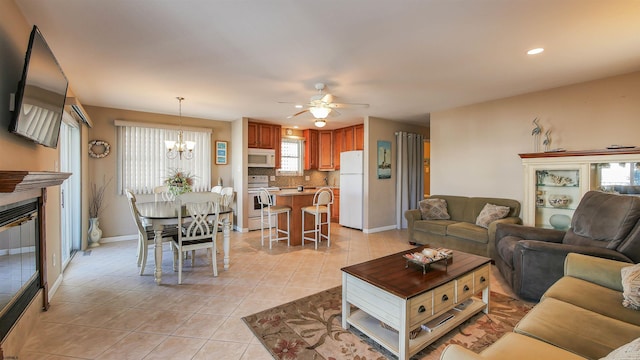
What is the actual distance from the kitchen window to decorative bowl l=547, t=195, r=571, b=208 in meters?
5.08

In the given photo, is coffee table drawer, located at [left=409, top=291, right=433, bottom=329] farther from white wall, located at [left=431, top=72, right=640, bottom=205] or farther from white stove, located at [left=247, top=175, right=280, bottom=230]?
white stove, located at [left=247, top=175, right=280, bottom=230]

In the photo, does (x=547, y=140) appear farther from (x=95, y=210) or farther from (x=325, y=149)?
(x=95, y=210)

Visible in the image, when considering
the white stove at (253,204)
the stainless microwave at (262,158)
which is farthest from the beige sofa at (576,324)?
the stainless microwave at (262,158)

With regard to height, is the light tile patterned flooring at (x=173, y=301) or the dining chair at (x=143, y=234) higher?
the dining chair at (x=143, y=234)

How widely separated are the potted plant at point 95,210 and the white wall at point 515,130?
613cm

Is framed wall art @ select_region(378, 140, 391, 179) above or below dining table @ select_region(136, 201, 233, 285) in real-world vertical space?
above

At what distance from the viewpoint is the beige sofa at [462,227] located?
146 inches

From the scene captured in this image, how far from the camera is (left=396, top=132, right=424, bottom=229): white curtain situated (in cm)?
607

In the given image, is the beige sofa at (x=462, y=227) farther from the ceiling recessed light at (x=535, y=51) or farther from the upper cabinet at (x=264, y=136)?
the upper cabinet at (x=264, y=136)

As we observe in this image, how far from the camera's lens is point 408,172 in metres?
6.24

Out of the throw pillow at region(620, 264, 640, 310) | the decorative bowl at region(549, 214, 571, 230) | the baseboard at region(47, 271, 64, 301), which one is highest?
the decorative bowl at region(549, 214, 571, 230)

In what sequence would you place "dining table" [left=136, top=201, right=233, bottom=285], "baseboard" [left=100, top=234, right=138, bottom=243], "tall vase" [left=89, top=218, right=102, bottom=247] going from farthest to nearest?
"baseboard" [left=100, top=234, right=138, bottom=243] → "tall vase" [left=89, top=218, right=102, bottom=247] → "dining table" [left=136, top=201, right=233, bottom=285]

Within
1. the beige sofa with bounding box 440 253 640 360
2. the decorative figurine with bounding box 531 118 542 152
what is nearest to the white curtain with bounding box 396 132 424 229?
the decorative figurine with bounding box 531 118 542 152

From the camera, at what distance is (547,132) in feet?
12.7
